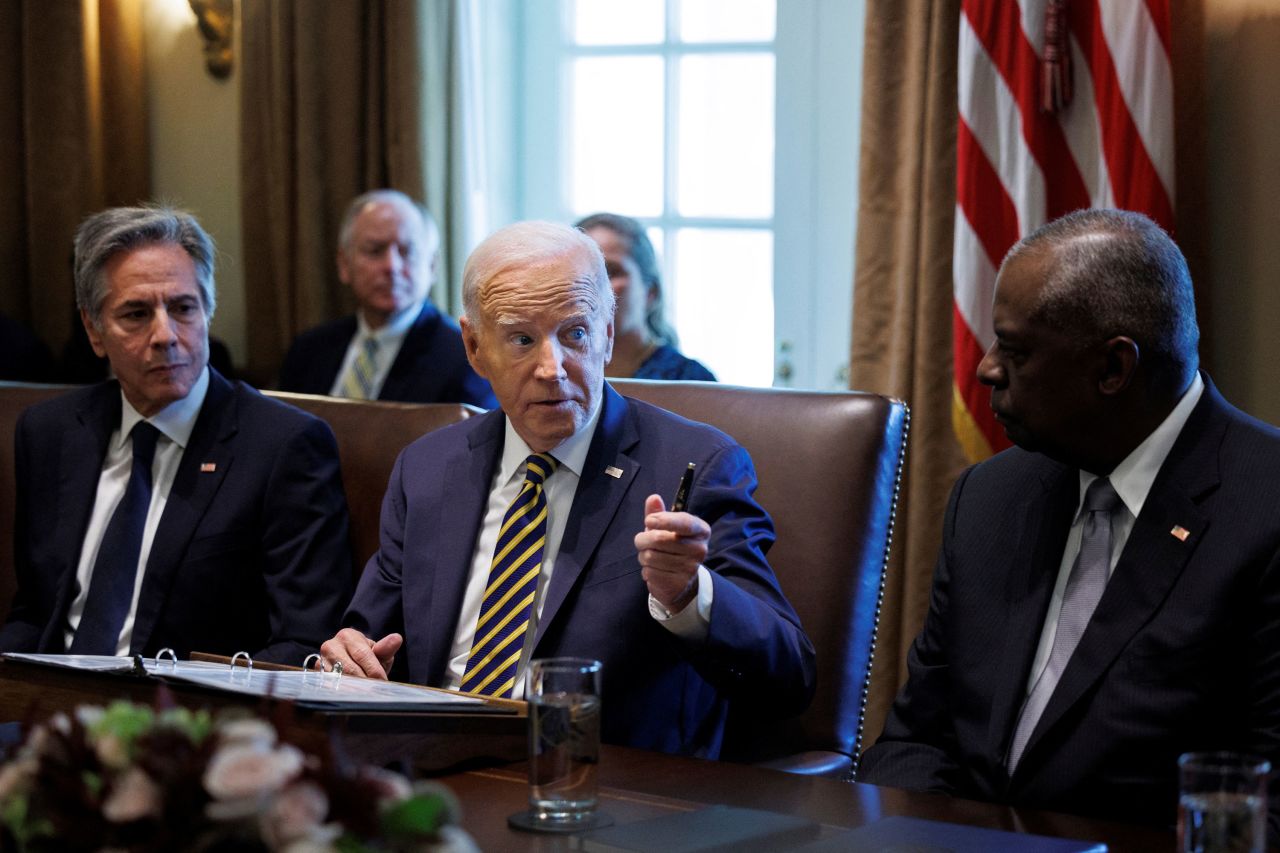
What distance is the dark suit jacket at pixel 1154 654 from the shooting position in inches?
68.9

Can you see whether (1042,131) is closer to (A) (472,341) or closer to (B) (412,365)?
(A) (472,341)

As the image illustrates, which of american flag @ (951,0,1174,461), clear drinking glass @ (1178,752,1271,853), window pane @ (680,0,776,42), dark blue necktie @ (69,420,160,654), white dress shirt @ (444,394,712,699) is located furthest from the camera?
window pane @ (680,0,776,42)

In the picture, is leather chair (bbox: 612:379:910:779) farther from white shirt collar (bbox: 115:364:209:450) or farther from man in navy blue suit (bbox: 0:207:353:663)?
white shirt collar (bbox: 115:364:209:450)

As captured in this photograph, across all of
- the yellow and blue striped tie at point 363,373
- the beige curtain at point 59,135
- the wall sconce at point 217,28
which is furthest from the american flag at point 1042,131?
the beige curtain at point 59,135

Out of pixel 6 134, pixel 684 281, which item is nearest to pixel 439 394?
pixel 684 281

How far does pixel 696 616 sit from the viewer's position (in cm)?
197

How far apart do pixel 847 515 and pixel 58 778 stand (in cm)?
153

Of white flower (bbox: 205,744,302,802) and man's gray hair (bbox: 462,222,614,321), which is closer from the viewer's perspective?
white flower (bbox: 205,744,302,802)

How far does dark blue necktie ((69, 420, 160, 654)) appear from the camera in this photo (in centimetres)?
263

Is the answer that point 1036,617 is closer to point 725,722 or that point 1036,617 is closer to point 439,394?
point 725,722

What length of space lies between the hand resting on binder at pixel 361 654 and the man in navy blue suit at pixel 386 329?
2.48 meters

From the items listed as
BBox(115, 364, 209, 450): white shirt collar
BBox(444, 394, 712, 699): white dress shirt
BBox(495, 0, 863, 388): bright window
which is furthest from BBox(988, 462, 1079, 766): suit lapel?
BBox(495, 0, 863, 388): bright window

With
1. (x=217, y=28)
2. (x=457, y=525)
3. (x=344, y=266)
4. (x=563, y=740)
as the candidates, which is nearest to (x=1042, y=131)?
(x=457, y=525)

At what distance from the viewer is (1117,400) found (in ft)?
6.02
